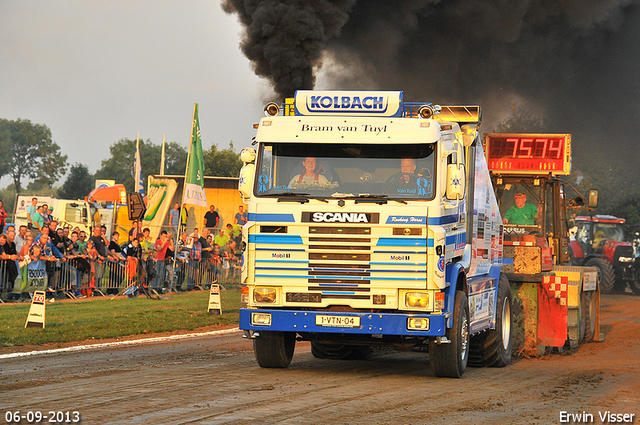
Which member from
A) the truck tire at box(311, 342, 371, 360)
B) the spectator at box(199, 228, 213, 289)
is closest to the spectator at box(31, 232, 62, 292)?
the spectator at box(199, 228, 213, 289)

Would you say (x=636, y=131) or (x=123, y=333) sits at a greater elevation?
(x=636, y=131)

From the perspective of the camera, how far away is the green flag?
80.5 feet

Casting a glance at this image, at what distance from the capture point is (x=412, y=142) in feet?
30.7

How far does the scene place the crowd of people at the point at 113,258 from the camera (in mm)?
18484

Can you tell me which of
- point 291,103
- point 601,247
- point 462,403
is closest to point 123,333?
point 291,103

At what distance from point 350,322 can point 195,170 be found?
16.5 m

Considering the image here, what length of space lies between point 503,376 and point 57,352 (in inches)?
254

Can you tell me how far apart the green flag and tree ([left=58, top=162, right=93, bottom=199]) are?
7346cm

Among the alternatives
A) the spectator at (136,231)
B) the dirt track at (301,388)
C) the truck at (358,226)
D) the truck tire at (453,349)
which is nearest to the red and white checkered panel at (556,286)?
the dirt track at (301,388)

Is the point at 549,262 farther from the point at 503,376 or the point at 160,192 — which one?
the point at 160,192

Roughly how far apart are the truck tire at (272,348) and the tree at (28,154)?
104 m

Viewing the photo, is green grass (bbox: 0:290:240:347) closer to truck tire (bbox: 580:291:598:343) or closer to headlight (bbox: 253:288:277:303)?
headlight (bbox: 253:288:277:303)

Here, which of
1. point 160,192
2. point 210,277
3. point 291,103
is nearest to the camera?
point 291,103

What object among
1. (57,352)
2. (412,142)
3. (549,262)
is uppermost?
(412,142)
